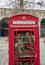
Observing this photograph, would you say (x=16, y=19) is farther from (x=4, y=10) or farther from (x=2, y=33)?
(x=2, y=33)

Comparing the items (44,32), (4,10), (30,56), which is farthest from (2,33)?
(30,56)

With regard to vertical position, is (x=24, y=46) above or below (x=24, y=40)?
below

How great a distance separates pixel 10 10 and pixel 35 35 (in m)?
25.8

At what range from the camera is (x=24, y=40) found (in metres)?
7.86

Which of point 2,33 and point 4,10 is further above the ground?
point 4,10

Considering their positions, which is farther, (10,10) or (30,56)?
(10,10)

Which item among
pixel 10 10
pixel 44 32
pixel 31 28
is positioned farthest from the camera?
pixel 44 32

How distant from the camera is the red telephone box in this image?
7613mm

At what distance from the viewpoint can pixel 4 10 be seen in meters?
33.3

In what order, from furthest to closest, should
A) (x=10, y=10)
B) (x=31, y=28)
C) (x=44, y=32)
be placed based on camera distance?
(x=44, y=32), (x=10, y=10), (x=31, y=28)

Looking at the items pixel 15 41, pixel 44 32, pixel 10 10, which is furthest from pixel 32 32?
pixel 44 32

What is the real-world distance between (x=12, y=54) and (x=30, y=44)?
67 centimetres

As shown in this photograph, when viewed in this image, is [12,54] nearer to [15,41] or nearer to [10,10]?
[15,41]

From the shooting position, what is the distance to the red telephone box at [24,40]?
25.0 ft
